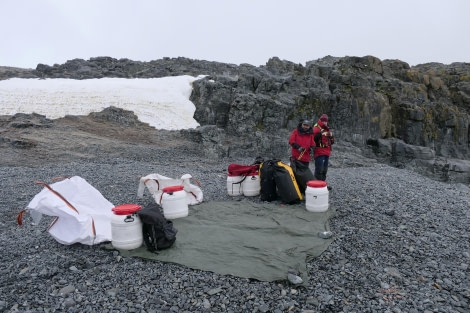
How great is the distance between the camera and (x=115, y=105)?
2289 cm

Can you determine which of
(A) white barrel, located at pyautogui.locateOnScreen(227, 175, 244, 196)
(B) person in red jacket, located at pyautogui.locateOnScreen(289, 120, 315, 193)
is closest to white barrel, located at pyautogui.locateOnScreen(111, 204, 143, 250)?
(A) white barrel, located at pyautogui.locateOnScreen(227, 175, 244, 196)

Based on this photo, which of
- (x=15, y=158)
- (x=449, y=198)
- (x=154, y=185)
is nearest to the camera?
(x=154, y=185)

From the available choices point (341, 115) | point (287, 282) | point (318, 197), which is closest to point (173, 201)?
point (318, 197)

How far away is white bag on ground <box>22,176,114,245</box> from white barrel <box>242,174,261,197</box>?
3844 mm

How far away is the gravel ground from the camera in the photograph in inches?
174

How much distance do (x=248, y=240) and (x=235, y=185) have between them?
321 centimetres

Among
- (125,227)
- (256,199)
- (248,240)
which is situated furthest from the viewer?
(256,199)

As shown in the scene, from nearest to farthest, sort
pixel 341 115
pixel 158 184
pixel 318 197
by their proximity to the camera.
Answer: pixel 318 197 < pixel 158 184 < pixel 341 115

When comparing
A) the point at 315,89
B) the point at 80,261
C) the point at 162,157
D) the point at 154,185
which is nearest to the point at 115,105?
the point at 162,157

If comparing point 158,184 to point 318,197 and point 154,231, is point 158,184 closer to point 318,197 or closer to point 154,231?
point 154,231

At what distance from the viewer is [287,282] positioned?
488cm

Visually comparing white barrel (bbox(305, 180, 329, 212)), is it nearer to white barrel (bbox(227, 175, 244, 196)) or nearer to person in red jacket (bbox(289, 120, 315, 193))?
person in red jacket (bbox(289, 120, 315, 193))

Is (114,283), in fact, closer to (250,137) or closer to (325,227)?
(325,227)

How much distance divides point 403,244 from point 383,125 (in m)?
18.7
